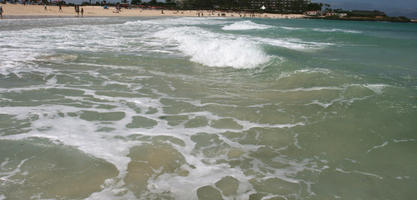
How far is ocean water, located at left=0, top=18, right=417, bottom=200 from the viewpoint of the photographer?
321 centimetres

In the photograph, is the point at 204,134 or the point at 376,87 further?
the point at 376,87

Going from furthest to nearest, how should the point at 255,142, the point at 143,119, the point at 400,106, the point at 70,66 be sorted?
the point at 70,66 < the point at 400,106 < the point at 143,119 < the point at 255,142

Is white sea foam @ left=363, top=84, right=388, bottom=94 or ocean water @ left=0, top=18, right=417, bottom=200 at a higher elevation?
white sea foam @ left=363, top=84, right=388, bottom=94

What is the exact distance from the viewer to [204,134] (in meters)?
4.55

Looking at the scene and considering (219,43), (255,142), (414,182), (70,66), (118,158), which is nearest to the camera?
(414,182)

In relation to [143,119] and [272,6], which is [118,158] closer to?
[143,119]

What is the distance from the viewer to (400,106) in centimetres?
598

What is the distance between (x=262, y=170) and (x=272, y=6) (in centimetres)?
19055

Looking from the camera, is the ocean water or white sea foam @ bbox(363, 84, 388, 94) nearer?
the ocean water

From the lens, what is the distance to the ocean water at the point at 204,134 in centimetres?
321

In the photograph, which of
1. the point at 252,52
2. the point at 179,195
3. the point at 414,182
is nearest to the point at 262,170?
the point at 179,195

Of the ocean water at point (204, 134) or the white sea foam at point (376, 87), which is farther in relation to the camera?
the white sea foam at point (376, 87)

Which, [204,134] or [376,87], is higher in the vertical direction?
[376,87]

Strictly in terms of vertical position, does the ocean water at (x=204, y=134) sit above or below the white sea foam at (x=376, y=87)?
below
